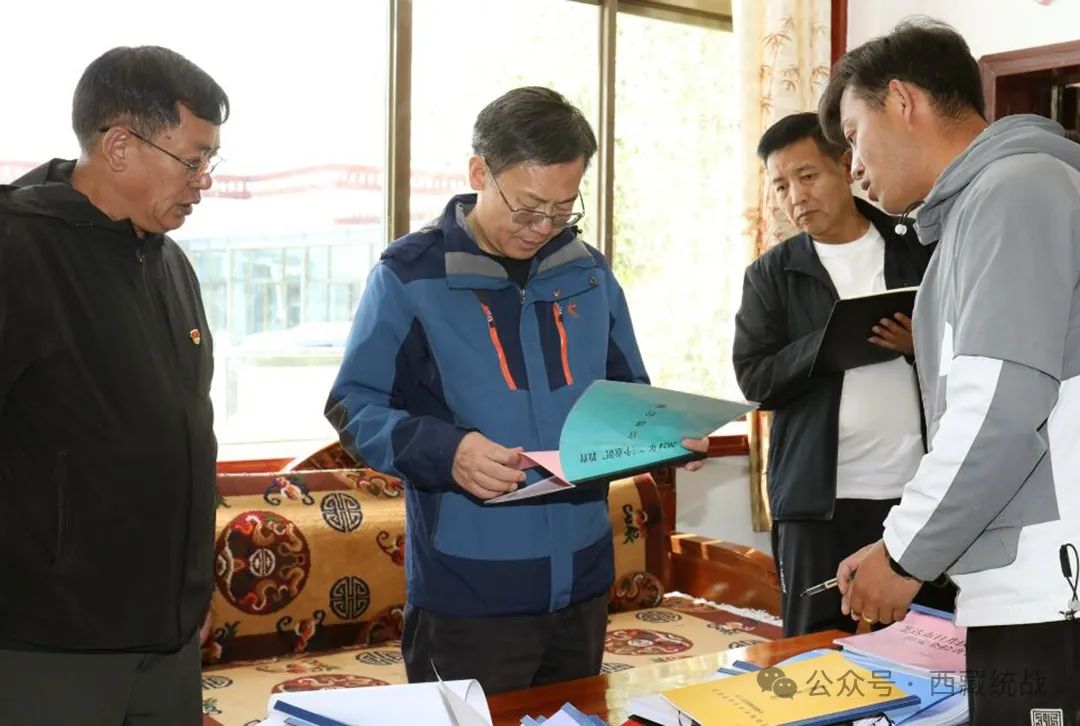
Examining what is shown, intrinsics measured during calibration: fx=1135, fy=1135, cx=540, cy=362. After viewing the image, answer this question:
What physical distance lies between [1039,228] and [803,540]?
134 cm

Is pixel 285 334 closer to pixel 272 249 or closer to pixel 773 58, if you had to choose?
pixel 272 249

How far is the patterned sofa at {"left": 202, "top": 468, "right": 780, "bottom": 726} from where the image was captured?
2.73 m

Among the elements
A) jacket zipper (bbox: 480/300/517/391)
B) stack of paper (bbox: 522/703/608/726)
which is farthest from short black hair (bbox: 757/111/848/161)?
stack of paper (bbox: 522/703/608/726)

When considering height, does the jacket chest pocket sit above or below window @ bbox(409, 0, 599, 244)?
below

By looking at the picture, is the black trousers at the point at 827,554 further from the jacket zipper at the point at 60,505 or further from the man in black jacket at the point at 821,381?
the jacket zipper at the point at 60,505

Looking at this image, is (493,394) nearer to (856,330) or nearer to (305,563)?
(856,330)

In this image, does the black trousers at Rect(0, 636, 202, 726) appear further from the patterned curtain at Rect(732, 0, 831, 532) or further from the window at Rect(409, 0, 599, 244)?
the patterned curtain at Rect(732, 0, 831, 532)

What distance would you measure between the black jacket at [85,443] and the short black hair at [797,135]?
153cm

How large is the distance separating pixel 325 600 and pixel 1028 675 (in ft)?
6.60

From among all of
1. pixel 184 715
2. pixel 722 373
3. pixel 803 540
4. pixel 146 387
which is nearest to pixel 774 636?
pixel 803 540

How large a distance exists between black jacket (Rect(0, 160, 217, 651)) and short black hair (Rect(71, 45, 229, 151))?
0.10 metres

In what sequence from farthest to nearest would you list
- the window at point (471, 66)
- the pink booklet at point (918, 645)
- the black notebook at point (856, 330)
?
1. the window at point (471, 66)
2. the black notebook at point (856, 330)
3. the pink booklet at point (918, 645)

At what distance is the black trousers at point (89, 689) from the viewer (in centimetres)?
156

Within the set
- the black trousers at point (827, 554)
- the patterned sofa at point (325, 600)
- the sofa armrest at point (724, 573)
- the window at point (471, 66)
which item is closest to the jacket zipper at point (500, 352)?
the black trousers at point (827, 554)
